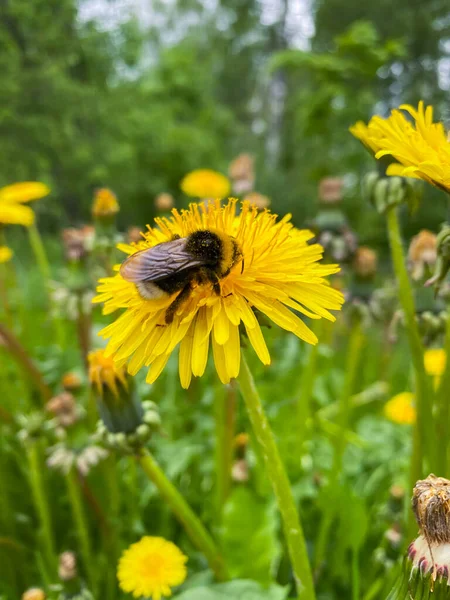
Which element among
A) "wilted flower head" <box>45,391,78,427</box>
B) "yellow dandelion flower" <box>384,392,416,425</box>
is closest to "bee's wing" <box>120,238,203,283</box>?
"wilted flower head" <box>45,391,78,427</box>

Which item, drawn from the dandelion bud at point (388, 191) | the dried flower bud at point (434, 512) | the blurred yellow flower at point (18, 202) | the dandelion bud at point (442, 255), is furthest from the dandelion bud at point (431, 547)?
the blurred yellow flower at point (18, 202)

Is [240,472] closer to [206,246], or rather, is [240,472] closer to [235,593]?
[235,593]

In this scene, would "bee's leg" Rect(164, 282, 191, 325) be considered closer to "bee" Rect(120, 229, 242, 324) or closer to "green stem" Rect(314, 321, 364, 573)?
"bee" Rect(120, 229, 242, 324)

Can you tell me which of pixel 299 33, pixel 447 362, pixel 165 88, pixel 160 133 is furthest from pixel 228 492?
pixel 165 88

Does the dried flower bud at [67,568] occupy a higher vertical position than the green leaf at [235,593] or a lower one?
higher

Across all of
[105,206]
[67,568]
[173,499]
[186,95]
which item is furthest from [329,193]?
[186,95]

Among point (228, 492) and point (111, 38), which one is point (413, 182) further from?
point (111, 38)

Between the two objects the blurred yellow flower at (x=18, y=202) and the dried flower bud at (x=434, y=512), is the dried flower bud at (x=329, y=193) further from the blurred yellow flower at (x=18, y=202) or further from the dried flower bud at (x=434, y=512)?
the dried flower bud at (x=434, y=512)
